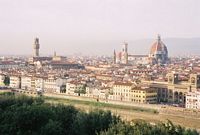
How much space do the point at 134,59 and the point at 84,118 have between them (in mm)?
90984

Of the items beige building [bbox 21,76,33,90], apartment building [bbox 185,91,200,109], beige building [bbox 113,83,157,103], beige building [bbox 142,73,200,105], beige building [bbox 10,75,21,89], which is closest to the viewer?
apartment building [bbox 185,91,200,109]

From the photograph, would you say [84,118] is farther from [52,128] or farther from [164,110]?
[164,110]

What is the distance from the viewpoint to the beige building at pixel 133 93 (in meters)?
37.7

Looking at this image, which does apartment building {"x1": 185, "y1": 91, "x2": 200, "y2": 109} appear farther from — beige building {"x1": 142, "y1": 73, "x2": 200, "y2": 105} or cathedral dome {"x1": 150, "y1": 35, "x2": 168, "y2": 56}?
cathedral dome {"x1": 150, "y1": 35, "x2": 168, "y2": 56}

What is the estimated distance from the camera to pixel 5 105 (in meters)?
19.9

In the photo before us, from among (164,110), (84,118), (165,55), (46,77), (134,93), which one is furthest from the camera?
(165,55)

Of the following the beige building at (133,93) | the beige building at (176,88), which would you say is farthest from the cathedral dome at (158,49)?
the beige building at (133,93)

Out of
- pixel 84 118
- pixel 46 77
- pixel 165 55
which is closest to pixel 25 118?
pixel 84 118

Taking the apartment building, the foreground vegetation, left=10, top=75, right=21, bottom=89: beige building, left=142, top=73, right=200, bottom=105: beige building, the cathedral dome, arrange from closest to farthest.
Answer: the foreground vegetation
the apartment building
left=142, top=73, right=200, bottom=105: beige building
left=10, top=75, right=21, bottom=89: beige building
the cathedral dome

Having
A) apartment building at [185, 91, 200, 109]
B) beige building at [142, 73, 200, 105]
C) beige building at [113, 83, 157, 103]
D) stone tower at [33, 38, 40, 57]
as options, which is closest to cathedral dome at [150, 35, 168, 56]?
stone tower at [33, 38, 40, 57]

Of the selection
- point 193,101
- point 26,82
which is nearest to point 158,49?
point 26,82

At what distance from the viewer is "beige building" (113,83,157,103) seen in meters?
37.7

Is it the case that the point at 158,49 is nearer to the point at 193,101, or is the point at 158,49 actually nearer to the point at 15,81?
the point at 15,81

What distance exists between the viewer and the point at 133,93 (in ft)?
128
